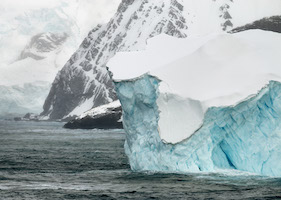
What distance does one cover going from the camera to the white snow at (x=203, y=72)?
37594mm

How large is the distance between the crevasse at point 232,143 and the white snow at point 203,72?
0.59 metres

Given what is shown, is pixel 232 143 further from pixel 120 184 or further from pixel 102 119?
pixel 102 119

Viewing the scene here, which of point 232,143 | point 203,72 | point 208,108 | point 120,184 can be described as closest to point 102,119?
point 203,72

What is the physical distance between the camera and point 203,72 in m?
40.1

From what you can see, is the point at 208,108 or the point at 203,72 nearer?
the point at 208,108

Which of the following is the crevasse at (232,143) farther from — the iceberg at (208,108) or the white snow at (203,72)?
the white snow at (203,72)

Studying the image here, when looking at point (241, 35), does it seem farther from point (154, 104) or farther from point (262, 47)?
point (154, 104)

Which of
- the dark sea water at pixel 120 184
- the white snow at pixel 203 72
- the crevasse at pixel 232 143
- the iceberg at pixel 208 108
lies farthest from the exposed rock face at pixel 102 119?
the crevasse at pixel 232 143

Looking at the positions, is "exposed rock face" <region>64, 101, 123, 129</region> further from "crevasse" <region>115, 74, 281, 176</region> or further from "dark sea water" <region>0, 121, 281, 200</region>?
"crevasse" <region>115, 74, 281, 176</region>

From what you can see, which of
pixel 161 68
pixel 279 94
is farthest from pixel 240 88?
pixel 161 68

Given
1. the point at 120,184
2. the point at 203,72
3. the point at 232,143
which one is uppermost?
the point at 203,72

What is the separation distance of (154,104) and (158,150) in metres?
3.16

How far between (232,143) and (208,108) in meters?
2.97

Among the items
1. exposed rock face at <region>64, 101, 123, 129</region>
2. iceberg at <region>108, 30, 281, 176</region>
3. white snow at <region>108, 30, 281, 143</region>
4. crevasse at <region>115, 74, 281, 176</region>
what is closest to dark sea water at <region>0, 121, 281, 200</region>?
crevasse at <region>115, 74, 281, 176</region>
